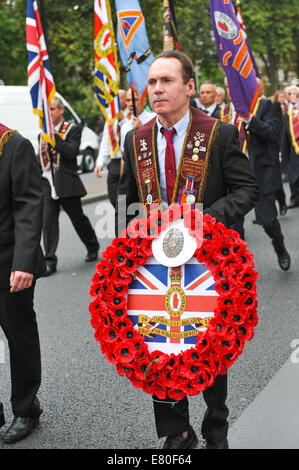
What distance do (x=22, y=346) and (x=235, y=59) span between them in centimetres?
449

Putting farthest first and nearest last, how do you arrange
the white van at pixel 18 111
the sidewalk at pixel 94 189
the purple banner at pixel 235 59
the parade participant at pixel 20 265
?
the white van at pixel 18 111
the sidewalk at pixel 94 189
the purple banner at pixel 235 59
the parade participant at pixel 20 265

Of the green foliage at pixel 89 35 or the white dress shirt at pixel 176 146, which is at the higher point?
the white dress shirt at pixel 176 146

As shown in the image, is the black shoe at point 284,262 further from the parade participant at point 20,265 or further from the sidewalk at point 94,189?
the sidewalk at point 94,189

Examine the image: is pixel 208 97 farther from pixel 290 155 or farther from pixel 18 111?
pixel 18 111

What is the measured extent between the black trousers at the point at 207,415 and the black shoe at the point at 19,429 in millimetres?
972

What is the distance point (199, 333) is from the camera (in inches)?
126

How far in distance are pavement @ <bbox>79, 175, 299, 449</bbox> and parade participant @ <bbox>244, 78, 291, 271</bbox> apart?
9.71 feet

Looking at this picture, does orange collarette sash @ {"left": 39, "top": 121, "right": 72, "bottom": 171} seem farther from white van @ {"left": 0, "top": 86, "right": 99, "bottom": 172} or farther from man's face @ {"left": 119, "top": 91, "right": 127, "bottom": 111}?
white van @ {"left": 0, "top": 86, "right": 99, "bottom": 172}

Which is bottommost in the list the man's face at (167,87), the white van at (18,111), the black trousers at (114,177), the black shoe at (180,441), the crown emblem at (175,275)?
the white van at (18,111)

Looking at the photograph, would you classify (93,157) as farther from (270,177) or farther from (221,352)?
(221,352)

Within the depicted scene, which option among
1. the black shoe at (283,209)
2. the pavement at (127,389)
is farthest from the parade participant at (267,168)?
the black shoe at (283,209)

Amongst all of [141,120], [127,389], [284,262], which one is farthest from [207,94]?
[127,389]

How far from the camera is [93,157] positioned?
78.4 feet

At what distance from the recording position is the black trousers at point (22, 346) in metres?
4.15
